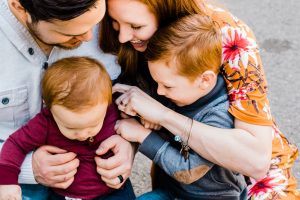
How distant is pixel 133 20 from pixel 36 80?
445mm

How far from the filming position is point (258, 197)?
2383 millimetres

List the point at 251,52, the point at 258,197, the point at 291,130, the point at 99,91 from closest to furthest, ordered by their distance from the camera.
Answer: the point at 99,91
the point at 251,52
the point at 258,197
the point at 291,130

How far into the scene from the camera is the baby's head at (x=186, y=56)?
200 cm

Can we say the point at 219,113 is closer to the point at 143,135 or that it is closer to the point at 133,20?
the point at 143,135

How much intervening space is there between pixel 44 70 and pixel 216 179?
0.79 meters

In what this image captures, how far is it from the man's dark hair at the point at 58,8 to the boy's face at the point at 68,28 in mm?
29

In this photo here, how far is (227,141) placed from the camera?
6.77ft

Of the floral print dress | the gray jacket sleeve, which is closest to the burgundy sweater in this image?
the gray jacket sleeve

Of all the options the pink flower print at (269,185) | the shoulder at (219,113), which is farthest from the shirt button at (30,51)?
the pink flower print at (269,185)

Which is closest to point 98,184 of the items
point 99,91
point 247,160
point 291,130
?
point 99,91

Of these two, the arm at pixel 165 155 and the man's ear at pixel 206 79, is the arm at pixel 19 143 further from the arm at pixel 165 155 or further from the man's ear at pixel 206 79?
the man's ear at pixel 206 79

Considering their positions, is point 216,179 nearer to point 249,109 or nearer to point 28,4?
point 249,109

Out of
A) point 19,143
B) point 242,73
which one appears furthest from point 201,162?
point 19,143

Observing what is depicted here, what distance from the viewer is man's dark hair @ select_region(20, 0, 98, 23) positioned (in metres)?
1.76
